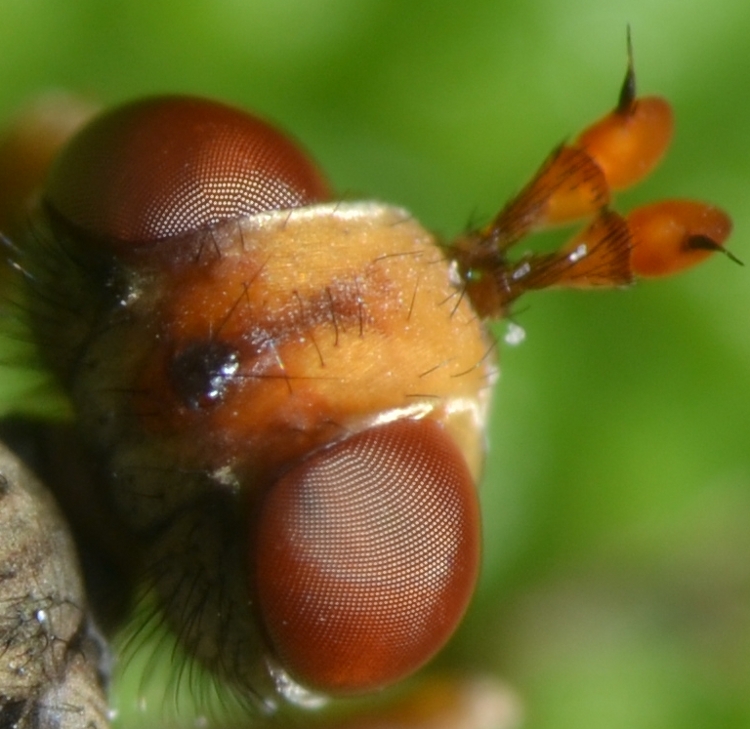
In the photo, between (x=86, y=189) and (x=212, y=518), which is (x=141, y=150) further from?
(x=212, y=518)

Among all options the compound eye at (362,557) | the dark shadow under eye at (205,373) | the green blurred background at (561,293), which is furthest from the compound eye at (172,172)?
the green blurred background at (561,293)

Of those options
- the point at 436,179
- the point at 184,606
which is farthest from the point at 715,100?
the point at 184,606

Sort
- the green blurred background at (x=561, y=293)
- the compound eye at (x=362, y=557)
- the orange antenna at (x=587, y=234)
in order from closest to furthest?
the compound eye at (x=362, y=557) → the orange antenna at (x=587, y=234) → the green blurred background at (x=561, y=293)

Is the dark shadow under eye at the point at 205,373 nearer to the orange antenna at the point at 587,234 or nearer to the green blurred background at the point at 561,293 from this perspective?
the orange antenna at the point at 587,234

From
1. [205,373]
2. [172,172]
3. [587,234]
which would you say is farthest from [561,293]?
[205,373]

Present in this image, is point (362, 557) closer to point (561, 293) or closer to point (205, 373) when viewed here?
point (205, 373)

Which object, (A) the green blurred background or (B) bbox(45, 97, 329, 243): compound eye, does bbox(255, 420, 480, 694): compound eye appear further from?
(A) the green blurred background
